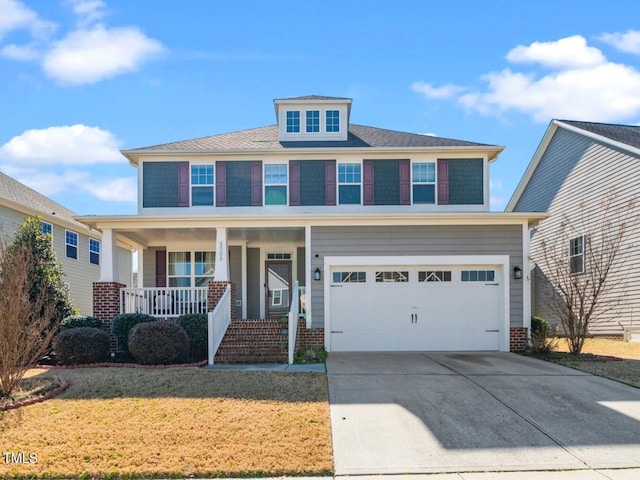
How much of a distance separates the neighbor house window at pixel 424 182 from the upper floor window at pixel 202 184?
19.7 feet

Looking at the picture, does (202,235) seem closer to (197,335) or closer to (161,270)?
(161,270)

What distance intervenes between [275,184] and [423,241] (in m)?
5.02

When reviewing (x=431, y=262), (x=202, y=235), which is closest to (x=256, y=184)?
(x=202, y=235)

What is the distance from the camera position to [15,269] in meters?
9.32

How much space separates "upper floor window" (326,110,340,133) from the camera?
17766 millimetres

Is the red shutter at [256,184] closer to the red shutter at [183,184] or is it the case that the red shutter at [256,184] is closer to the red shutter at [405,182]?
the red shutter at [183,184]

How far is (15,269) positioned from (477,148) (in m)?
12.3

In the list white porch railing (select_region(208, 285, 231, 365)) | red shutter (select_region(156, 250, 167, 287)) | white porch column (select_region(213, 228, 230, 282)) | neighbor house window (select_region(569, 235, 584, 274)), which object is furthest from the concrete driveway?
neighbor house window (select_region(569, 235, 584, 274))

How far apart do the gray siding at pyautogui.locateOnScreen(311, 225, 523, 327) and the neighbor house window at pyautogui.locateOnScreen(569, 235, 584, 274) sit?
208 inches

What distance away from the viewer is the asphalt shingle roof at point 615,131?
17344 mm

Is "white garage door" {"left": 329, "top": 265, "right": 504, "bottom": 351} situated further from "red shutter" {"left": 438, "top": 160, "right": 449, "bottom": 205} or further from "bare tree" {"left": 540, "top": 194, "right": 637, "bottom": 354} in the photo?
"red shutter" {"left": 438, "top": 160, "right": 449, "bottom": 205}

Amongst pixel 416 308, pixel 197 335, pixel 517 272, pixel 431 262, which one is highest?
pixel 431 262

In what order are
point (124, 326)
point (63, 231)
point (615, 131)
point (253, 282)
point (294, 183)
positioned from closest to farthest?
point (124, 326)
point (294, 183)
point (253, 282)
point (615, 131)
point (63, 231)

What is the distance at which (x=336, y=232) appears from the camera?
553 inches
